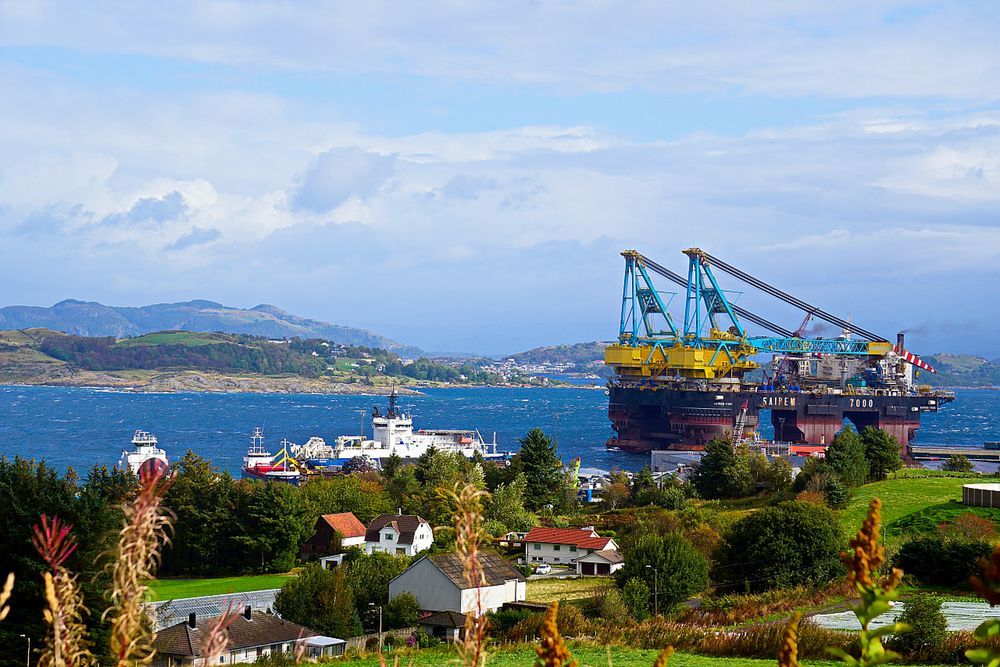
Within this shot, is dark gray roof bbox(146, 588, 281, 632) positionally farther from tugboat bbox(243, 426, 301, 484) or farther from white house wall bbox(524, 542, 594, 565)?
tugboat bbox(243, 426, 301, 484)

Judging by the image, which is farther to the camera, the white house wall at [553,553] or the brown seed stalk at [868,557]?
the white house wall at [553,553]

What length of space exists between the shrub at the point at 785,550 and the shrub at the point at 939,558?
1.69m

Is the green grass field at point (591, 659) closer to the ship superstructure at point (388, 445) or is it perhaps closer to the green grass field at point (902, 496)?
the green grass field at point (902, 496)

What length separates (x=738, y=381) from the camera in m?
81.1

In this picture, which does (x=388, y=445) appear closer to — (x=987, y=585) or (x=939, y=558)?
(x=939, y=558)

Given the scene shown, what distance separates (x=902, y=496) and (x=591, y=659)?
70.5 ft

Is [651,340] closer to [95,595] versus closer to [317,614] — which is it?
[317,614]

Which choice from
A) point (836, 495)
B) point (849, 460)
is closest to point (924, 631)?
point (836, 495)

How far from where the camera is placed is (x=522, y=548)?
36188 mm

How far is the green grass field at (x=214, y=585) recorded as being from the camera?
3053 centimetres

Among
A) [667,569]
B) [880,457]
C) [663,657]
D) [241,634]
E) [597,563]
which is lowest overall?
[597,563]

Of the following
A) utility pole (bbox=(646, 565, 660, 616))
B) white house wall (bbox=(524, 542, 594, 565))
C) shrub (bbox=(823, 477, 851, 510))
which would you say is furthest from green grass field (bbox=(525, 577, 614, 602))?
shrub (bbox=(823, 477, 851, 510))

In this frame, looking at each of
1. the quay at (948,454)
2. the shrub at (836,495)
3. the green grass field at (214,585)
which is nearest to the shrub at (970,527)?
the shrub at (836,495)

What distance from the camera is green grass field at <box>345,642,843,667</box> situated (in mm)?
17328
